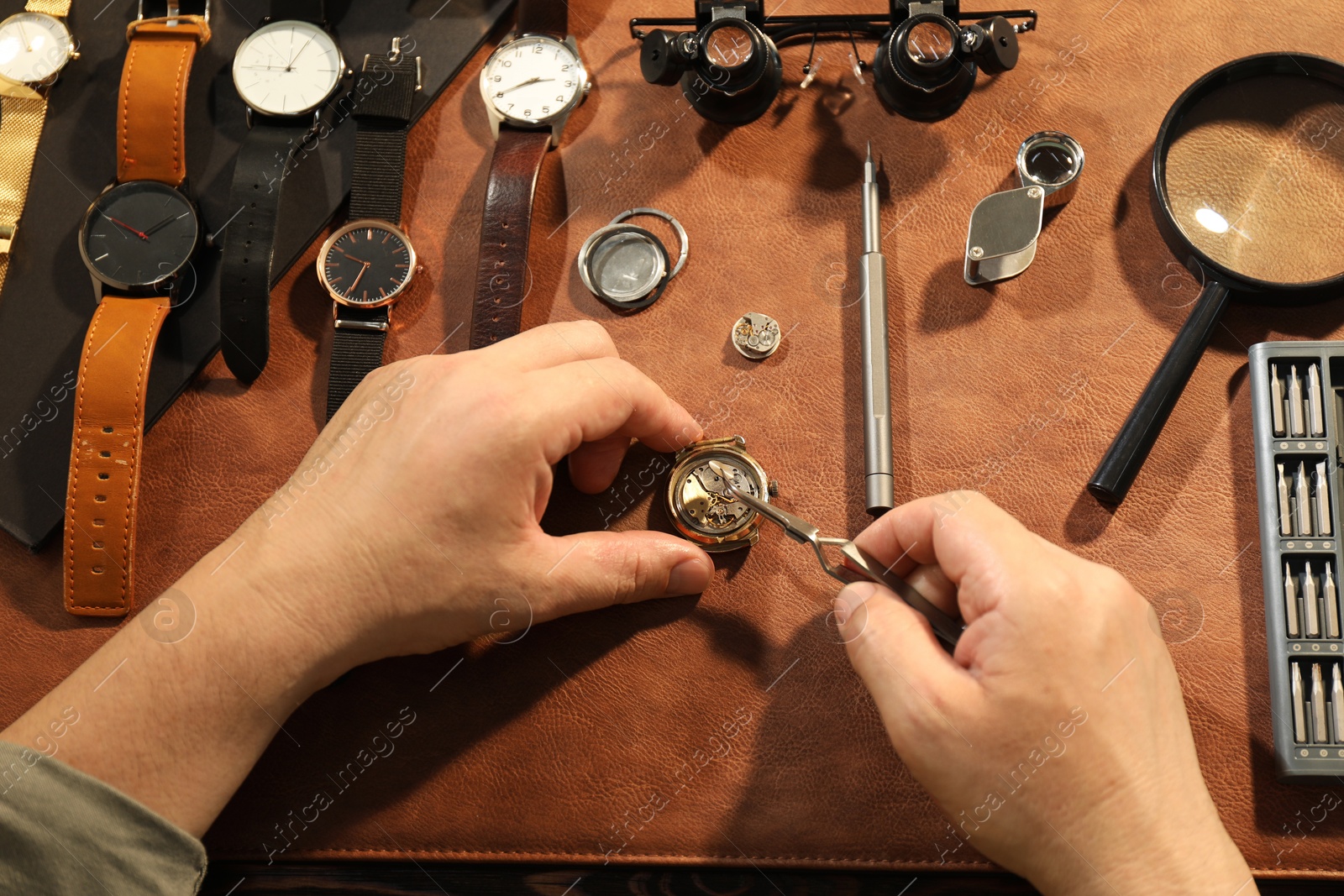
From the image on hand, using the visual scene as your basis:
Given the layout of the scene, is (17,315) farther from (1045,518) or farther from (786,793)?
(1045,518)

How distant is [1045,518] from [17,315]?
1.90 metres

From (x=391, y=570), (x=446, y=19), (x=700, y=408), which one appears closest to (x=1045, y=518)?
(x=700, y=408)

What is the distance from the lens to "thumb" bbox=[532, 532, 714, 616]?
1.41 m

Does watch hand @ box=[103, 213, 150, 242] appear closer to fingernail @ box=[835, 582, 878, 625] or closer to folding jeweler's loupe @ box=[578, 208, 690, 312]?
folding jeweler's loupe @ box=[578, 208, 690, 312]

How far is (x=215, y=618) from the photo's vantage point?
1.35 m

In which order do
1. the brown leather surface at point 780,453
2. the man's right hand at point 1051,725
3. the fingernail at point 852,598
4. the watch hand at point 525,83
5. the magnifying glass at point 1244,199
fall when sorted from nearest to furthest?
the man's right hand at point 1051,725 → the fingernail at point 852,598 → the brown leather surface at point 780,453 → the magnifying glass at point 1244,199 → the watch hand at point 525,83

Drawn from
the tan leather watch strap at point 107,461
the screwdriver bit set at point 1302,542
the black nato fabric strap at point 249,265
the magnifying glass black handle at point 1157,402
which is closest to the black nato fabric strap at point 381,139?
the black nato fabric strap at point 249,265

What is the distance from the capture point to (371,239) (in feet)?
5.68

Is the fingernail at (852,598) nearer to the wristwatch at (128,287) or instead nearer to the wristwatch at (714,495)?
the wristwatch at (714,495)

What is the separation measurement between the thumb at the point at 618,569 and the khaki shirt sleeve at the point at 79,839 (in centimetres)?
61

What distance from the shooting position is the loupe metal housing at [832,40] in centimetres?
166

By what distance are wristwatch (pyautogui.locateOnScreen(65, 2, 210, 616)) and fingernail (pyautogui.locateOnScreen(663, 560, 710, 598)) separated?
0.93 meters

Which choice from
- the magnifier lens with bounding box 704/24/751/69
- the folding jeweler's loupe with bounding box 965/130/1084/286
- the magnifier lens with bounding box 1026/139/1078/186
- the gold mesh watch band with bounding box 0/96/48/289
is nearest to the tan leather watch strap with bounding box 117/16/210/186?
the gold mesh watch band with bounding box 0/96/48/289

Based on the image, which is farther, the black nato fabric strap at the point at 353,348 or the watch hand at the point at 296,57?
the watch hand at the point at 296,57
